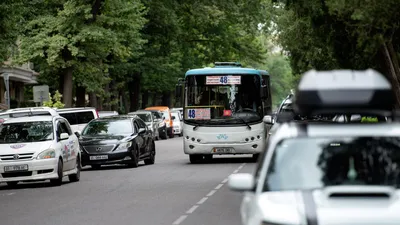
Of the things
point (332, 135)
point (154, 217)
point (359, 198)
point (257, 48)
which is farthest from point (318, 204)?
point (257, 48)

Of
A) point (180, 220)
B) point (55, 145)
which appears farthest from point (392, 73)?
point (180, 220)

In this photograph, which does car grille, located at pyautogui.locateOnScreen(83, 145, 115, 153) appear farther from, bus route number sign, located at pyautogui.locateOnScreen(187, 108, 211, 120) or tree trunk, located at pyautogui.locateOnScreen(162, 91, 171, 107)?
tree trunk, located at pyautogui.locateOnScreen(162, 91, 171, 107)

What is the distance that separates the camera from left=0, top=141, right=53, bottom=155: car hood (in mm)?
24266

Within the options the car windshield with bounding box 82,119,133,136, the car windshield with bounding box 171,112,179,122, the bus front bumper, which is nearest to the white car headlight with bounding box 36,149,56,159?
the car windshield with bounding box 82,119,133,136

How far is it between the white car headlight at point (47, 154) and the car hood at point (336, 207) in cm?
1650

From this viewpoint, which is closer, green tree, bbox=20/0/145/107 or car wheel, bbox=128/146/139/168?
car wheel, bbox=128/146/139/168

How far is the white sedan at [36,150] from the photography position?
79.2 ft

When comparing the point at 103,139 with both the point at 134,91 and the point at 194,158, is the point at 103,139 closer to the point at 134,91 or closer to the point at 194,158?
the point at 194,158

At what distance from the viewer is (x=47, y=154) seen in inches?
953

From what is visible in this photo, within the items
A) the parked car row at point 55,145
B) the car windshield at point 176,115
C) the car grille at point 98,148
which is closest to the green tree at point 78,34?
the parked car row at point 55,145

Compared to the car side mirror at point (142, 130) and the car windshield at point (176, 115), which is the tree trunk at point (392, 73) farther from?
the car windshield at point (176, 115)

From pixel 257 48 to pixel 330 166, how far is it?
63.0 m

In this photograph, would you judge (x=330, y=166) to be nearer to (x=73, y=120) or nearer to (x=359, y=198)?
(x=359, y=198)

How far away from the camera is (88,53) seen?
50375mm
